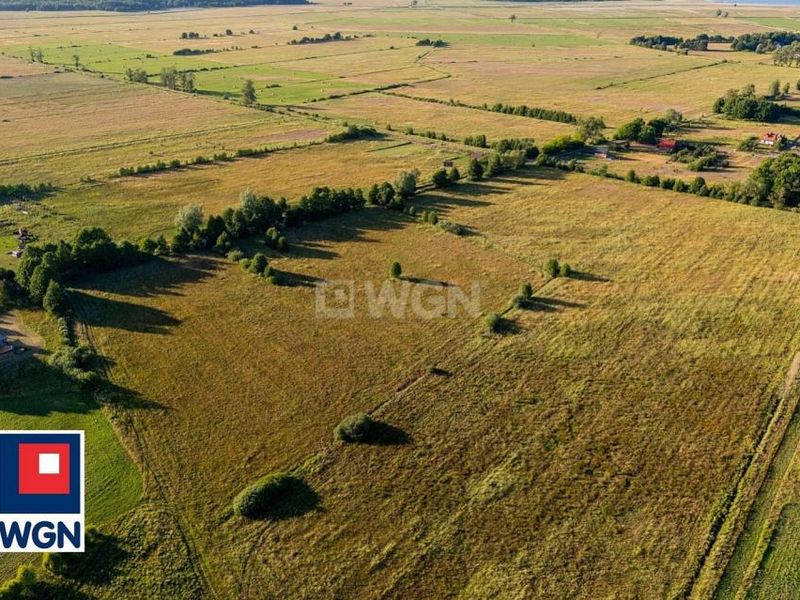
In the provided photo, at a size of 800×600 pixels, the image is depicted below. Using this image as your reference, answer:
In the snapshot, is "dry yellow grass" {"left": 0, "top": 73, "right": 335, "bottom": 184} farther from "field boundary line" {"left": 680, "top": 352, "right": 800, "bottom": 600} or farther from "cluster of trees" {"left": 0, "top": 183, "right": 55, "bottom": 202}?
"field boundary line" {"left": 680, "top": 352, "right": 800, "bottom": 600}

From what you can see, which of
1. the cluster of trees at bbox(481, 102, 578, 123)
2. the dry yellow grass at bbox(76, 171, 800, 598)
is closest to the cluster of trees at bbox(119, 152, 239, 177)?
the dry yellow grass at bbox(76, 171, 800, 598)

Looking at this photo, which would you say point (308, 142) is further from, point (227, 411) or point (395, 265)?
point (227, 411)

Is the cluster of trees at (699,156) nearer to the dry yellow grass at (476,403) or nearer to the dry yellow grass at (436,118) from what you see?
the dry yellow grass at (436,118)

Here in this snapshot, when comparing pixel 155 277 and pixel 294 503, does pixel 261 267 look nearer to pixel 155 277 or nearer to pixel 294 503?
pixel 155 277

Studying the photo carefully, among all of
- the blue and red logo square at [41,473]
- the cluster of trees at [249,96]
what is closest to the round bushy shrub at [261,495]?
the blue and red logo square at [41,473]

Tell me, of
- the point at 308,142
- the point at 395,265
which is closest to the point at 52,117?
the point at 308,142

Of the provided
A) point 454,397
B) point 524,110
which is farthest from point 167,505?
point 524,110
